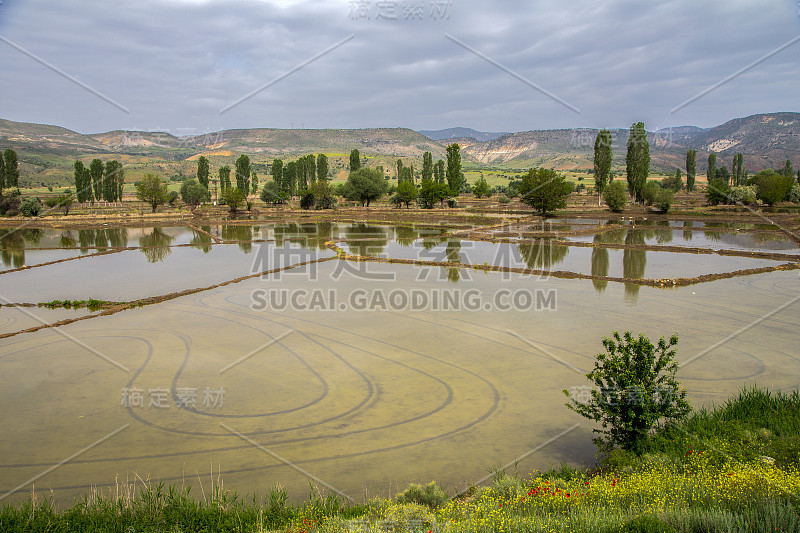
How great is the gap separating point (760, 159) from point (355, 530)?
20218cm

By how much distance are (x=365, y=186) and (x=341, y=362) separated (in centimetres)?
5904

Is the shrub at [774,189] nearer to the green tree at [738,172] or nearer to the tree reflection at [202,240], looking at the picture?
the green tree at [738,172]

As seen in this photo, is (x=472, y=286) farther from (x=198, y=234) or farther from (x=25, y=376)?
(x=198, y=234)

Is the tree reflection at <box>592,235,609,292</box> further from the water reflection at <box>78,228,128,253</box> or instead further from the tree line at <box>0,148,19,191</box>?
the tree line at <box>0,148,19,191</box>

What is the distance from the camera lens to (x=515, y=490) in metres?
6.68

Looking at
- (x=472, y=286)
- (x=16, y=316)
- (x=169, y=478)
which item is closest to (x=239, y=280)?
(x=16, y=316)

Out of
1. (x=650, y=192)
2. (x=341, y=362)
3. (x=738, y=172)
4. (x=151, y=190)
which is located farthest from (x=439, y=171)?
(x=341, y=362)

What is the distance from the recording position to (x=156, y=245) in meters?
36.3

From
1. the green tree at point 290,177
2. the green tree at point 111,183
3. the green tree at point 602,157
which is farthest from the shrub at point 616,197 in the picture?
the green tree at point 111,183

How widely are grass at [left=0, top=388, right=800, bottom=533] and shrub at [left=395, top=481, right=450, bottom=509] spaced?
1 centimetres

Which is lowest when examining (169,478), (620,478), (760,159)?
(169,478)

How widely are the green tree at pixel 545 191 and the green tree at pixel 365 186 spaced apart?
74.7ft

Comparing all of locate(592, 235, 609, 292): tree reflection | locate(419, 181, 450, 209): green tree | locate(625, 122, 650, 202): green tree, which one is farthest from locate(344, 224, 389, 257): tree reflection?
locate(625, 122, 650, 202): green tree

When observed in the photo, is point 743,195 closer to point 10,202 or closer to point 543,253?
point 543,253
